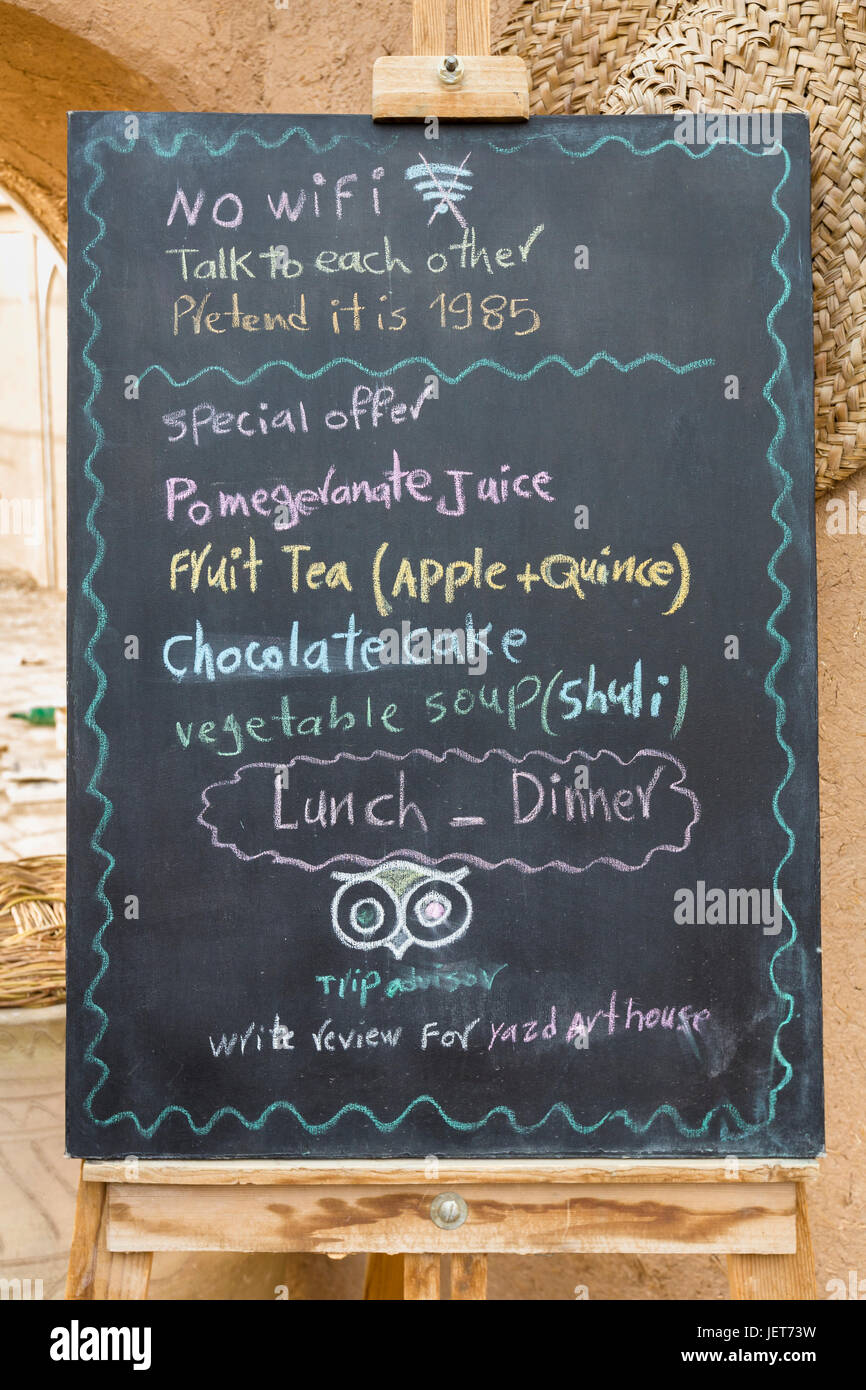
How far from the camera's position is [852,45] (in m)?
1.67

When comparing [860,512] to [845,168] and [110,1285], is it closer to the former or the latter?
[845,168]

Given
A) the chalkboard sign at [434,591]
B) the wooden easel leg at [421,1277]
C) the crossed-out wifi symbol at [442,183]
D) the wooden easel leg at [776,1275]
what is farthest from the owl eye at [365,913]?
the crossed-out wifi symbol at [442,183]

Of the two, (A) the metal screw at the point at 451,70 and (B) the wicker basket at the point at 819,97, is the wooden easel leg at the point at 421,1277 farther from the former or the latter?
(A) the metal screw at the point at 451,70

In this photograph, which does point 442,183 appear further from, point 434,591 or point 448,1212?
point 448,1212

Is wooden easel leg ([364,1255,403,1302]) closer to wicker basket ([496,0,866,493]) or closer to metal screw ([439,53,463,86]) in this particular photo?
wicker basket ([496,0,866,493])

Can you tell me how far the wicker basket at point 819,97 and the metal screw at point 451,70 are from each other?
33 centimetres

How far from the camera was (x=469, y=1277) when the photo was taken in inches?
60.2

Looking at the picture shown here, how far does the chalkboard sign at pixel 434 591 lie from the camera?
1480 mm

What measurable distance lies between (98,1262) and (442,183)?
5.40 feet

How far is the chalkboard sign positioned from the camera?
4.86 ft

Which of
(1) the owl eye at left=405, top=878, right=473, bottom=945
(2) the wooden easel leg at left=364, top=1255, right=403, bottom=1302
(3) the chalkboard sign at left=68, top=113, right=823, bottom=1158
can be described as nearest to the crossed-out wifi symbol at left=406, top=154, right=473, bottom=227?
(3) the chalkboard sign at left=68, top=113, right=823, bottom=1158

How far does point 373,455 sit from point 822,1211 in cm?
164

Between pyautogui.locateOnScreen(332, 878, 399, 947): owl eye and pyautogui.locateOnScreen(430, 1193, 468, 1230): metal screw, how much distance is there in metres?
0.38
